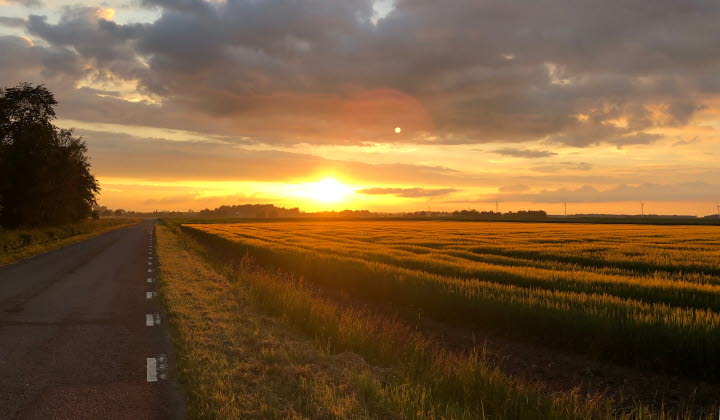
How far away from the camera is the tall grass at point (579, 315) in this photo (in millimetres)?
8914

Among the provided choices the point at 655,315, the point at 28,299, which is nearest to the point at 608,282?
the point at 655,315

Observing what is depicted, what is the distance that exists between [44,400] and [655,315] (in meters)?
11.1

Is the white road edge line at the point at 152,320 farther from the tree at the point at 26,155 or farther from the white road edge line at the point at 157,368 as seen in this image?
the tree at the point at 26,155

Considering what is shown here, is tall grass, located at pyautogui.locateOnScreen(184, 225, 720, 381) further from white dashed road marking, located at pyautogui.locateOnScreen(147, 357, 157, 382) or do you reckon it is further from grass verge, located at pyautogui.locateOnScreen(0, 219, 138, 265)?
grass verge, located at pyautogui.locateOnScreen(0, 219, 138, 265)

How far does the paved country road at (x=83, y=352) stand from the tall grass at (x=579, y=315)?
7.58 metres

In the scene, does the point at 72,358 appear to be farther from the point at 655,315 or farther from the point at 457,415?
the point at 655,315

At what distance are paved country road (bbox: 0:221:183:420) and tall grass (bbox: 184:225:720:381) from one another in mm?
7582

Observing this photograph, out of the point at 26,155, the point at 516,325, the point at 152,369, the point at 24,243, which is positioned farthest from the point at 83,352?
the point at 26,155

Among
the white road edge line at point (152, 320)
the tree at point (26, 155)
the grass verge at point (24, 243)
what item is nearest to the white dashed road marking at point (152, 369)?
the white road edge line at point (152, 320)

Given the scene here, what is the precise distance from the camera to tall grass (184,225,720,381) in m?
8.91

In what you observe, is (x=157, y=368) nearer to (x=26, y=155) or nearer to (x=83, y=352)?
(x=83, y=352)

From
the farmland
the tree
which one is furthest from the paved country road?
the tree

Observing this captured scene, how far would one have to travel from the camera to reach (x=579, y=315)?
10.6m

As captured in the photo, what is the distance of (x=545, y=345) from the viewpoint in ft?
35.6
